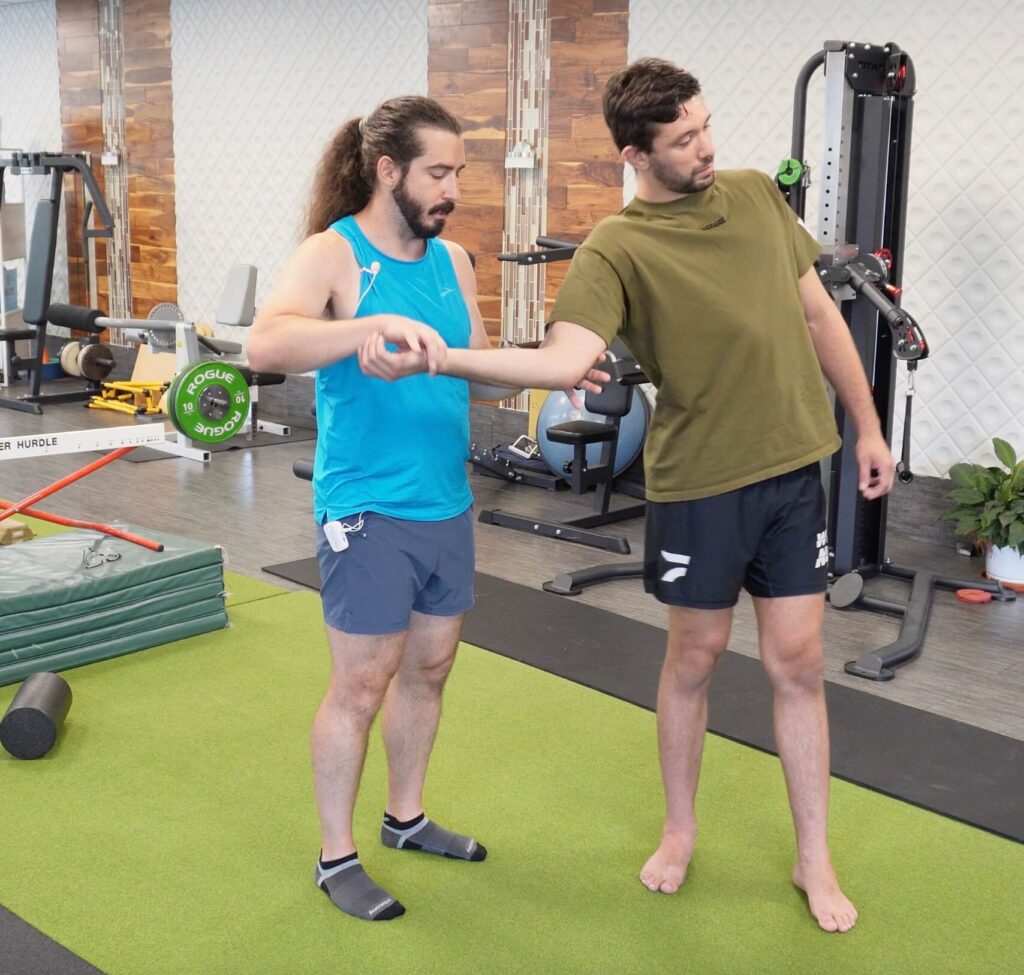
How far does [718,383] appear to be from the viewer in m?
2.00

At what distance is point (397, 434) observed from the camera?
2006mm

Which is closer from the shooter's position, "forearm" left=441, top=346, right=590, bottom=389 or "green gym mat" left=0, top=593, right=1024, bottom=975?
"forearm" left=441, top=346, right=590, bottom=389

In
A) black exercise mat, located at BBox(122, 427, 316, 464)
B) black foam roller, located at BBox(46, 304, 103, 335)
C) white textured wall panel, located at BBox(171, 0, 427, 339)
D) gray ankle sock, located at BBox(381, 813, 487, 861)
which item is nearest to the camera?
gray ankle sock, located at BBox(381, 813, 487, 861)

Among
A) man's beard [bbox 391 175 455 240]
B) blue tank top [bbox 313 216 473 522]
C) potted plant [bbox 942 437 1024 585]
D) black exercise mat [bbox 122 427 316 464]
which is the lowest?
black exercise mat [bbox 122 427 316 464]

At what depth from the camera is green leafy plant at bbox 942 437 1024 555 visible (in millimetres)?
4301

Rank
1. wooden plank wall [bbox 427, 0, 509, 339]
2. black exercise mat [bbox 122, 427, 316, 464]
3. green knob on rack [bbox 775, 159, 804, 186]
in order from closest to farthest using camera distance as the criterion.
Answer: green knob on rack [bbox 775, 159, 804, 186] → wooden plank wall [bbox 427, 0, 509, 339] → black exercise mat [bbox 122, 427, 316, 464]

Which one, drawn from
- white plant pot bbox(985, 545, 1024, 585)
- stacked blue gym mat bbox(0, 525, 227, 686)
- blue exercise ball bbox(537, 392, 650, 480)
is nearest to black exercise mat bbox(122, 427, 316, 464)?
blue exercise ball bbox(537, 392, 650, 480)

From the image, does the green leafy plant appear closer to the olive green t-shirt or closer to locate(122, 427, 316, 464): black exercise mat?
the olive green t-shirt

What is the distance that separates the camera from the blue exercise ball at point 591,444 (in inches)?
217

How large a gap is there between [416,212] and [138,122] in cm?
705

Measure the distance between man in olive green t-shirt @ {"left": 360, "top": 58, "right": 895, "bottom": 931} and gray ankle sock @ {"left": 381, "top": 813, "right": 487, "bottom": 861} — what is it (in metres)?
0.49

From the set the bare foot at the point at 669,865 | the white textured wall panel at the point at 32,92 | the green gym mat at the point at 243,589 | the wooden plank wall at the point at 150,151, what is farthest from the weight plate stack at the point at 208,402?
the white textured wall panel at the point at 32,92

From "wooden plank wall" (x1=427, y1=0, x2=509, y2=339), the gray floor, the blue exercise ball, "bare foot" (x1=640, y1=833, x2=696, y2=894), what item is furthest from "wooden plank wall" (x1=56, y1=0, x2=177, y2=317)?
"bare foot" (x1=640, y1=833, x2=696, y2=894)

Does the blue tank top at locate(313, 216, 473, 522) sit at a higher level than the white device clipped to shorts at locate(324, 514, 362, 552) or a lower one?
higher
